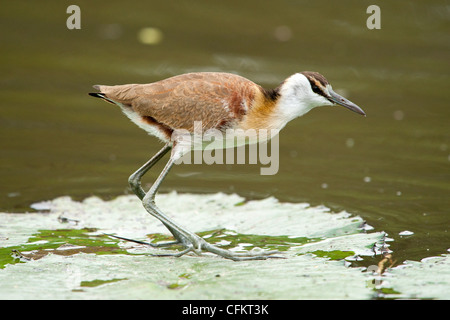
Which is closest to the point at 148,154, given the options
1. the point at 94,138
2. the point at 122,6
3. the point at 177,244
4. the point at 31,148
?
the point at 94,138

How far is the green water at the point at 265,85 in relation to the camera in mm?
8586

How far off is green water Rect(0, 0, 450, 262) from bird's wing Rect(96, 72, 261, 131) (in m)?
2.09

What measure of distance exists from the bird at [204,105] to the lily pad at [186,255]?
410 mm

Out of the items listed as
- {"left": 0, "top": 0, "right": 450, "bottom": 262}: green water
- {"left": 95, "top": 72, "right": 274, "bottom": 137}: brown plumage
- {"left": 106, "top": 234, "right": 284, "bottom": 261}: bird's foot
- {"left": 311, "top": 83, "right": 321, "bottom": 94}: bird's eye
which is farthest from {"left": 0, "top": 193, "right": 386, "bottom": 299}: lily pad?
{"left": 311, "top": 83, "right": 321, "bottom": 94}: bird's eye

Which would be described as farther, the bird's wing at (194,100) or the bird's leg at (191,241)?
the bird's wing at (194,100)

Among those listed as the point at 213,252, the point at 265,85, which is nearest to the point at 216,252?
the point at 213,252

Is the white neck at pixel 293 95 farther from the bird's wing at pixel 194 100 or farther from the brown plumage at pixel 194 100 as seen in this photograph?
the bird's wing at pixel 194 100

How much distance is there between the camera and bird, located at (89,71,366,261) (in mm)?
6301

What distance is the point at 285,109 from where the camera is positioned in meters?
6.53

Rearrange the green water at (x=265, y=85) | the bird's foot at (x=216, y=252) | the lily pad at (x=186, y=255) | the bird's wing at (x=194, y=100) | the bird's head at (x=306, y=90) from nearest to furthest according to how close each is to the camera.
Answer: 1. the lily pad at (x=186, y=255)
2. the bird's foot at (x=216, y=252)
3. the bird's wing at (x=194, y=100)
4. the bird's head at (x=306, y=90)
5. the green water at (x=265, y=85)

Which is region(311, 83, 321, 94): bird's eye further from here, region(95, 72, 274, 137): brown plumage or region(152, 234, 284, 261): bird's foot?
region(152, 234, 284, 261): bird's foot

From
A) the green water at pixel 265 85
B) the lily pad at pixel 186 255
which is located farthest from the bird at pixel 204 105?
the green water at pixel 265 85

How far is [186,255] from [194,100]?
1444mm

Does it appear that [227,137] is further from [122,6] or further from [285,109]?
[122,6]
